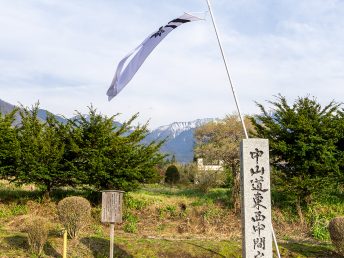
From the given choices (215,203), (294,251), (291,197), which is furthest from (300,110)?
(294,251)

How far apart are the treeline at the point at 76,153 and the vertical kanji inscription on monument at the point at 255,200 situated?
6894 millimetres

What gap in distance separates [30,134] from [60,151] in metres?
1.45

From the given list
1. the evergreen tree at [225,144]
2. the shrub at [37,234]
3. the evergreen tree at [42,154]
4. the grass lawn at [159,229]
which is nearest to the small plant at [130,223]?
the grass lawn at [159,229]

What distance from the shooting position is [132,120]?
1641 centimetres

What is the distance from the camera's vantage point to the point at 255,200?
31.2ft

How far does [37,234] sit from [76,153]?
18.6ft

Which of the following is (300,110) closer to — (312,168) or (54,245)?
(312,168)

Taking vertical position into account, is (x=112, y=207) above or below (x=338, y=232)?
above

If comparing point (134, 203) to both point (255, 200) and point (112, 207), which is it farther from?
point (255, 200)

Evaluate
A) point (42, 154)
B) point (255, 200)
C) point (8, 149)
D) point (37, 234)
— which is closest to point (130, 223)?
point (42, 154)

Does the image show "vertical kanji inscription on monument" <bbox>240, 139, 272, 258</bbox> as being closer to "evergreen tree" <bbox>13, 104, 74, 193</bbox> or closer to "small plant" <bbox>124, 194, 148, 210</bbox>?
"small plant" <bbox>124, 194, 148, 210</bbox>

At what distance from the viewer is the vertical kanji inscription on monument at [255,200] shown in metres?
9.41

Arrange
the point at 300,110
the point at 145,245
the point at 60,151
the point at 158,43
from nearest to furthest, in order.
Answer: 1. the point at 158,43
2. the point at 145,245
3. the point at 60,151
4. the point at 300,110

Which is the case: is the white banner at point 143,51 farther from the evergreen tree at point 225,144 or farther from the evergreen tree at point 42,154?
the evergreen tree at point 225,144
